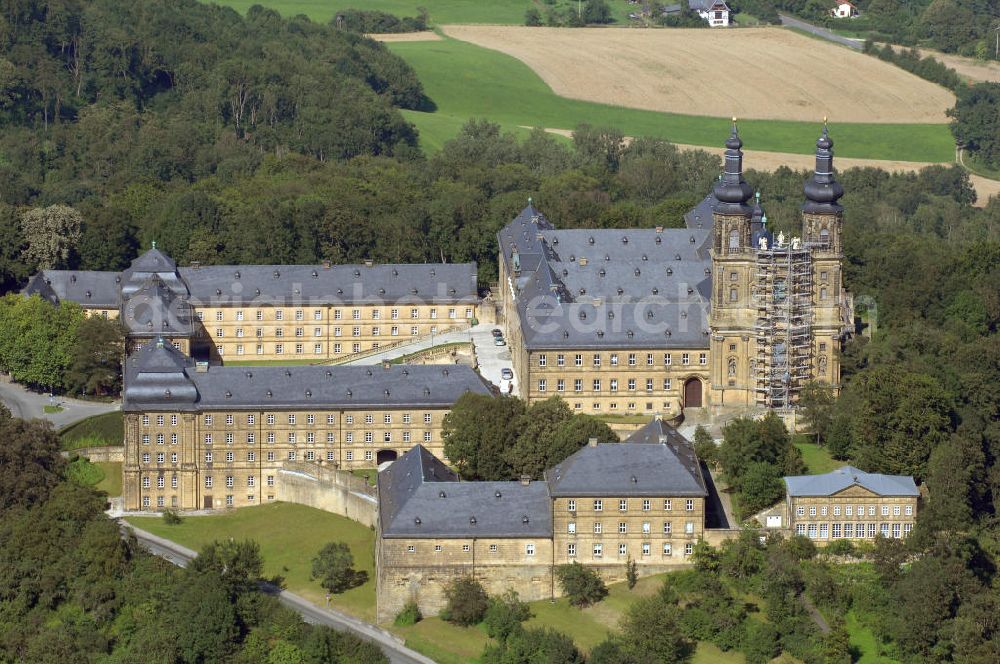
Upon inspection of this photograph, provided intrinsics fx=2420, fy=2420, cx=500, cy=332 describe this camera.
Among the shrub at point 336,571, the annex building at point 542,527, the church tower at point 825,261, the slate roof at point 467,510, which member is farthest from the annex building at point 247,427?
the church tower at point 825,261

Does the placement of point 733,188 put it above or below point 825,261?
above

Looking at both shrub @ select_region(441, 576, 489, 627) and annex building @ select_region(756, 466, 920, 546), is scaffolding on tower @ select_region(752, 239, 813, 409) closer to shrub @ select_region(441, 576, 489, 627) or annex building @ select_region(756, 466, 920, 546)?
annex building @ select_region(756, 466, 920, 546)

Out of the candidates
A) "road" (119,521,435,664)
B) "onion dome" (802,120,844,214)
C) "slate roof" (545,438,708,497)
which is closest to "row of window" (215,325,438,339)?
"road" (119,521,435,664)

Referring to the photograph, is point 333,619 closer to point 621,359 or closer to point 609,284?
point 621,359

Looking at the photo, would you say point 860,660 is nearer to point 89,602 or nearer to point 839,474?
point 839,474

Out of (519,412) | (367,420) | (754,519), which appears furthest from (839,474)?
(367,420)

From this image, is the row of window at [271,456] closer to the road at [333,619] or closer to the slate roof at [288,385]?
the slate roof at [288,385]

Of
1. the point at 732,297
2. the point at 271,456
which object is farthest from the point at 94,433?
the point at 732,297
